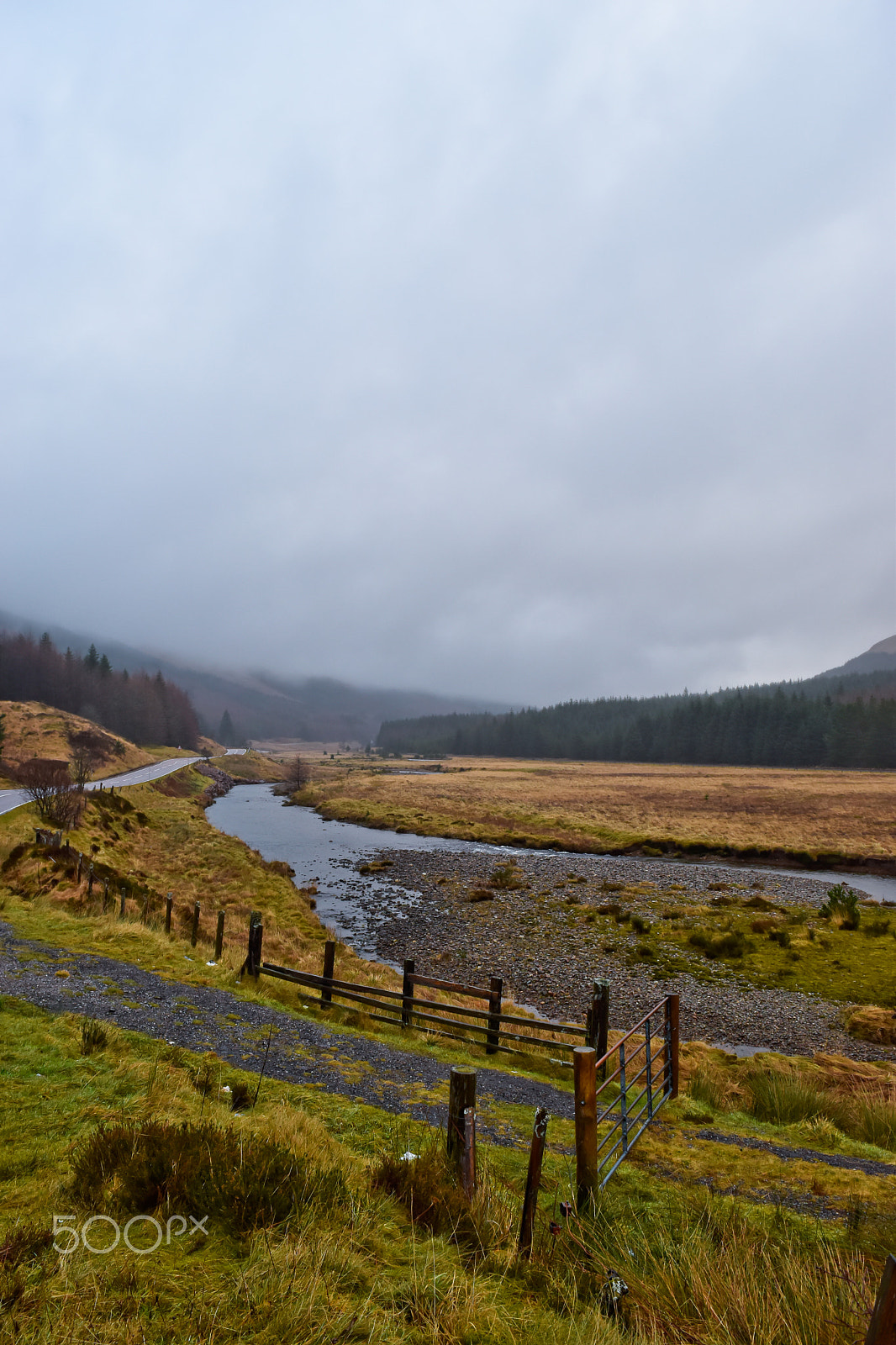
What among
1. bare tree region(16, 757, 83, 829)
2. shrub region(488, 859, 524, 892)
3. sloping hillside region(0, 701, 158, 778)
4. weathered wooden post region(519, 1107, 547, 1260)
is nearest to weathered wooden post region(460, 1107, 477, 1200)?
weathered wooden post region(519, 1107, 547, 1260)

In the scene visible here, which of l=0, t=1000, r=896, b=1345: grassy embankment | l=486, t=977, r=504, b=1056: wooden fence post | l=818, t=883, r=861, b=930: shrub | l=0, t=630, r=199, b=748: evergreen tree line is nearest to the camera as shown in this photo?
l=0, t=1000, r=896, b=1345: grassy embankment

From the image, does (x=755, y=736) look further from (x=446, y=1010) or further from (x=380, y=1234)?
(x=380, y=1234)

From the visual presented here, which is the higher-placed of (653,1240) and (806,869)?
(653,1240)

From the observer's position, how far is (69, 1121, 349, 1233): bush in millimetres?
4793

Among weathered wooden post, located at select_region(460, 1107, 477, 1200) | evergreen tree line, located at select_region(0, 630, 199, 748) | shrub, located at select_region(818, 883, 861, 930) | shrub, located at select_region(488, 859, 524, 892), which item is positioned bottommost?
shrub, located at select_region(488, 859, 524, 892)

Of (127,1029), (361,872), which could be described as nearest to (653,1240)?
(127,1029)

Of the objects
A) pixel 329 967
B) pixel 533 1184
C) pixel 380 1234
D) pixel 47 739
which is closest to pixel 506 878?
pixel 329 967

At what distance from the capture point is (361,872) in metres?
38.9

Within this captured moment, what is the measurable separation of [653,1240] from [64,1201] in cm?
495

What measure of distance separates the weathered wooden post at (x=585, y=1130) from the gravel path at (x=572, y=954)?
12352mm

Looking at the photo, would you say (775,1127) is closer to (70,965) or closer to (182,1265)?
(182,1265)

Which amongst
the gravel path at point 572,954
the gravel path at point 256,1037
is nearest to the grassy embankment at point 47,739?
the gravel path at point 572,954

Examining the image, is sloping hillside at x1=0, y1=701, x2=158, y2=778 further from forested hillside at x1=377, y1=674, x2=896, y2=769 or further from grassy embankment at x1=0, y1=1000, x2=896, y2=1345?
forested hillside at x1=377, y1=674, x2=896, y2=769

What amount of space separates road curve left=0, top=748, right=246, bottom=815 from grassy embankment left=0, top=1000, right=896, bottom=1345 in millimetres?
28891
